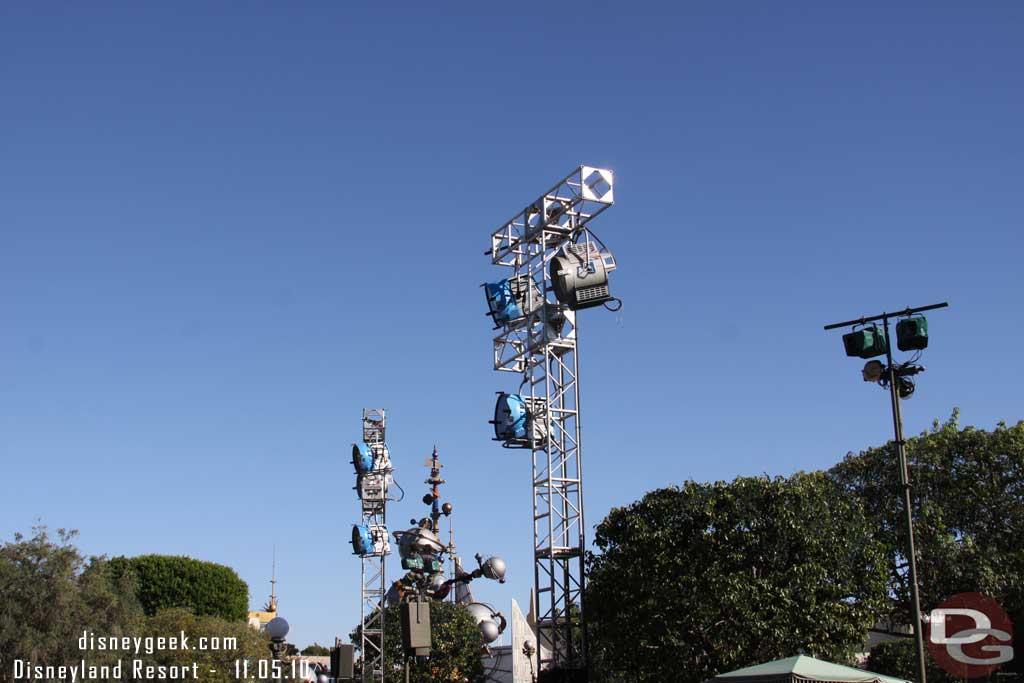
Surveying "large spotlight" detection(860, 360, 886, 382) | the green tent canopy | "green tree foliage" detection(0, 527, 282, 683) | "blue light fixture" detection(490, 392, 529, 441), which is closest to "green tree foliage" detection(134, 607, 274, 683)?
"green tree foliage" detection(0, 527, 282, 683)

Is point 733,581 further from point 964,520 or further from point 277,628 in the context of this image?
point 964,520

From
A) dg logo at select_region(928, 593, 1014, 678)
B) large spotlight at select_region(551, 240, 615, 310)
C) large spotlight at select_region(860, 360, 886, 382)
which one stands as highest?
large spotlight at select_region(551, 240, 615, 310)

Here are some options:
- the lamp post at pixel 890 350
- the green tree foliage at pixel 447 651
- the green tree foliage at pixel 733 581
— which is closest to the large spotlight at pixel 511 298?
the green tree foliage at pixel 733 581

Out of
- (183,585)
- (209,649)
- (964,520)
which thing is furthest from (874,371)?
(183,585)

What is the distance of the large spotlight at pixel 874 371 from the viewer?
1720 cm

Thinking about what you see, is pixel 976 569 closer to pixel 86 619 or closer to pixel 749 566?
pixel 749 566

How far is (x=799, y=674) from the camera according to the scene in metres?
20.9

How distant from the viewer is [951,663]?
31.2 metres

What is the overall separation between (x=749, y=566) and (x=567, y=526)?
17.0ft

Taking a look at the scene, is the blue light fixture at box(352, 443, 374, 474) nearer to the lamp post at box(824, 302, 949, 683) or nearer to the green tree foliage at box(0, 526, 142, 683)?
the green tree foliage at box(0, 526, 142, 683)

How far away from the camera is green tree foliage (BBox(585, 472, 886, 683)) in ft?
89.8

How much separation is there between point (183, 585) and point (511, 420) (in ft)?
131

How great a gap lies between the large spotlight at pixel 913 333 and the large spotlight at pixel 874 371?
500mm

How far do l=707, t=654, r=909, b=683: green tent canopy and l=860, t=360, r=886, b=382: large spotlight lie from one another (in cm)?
704
